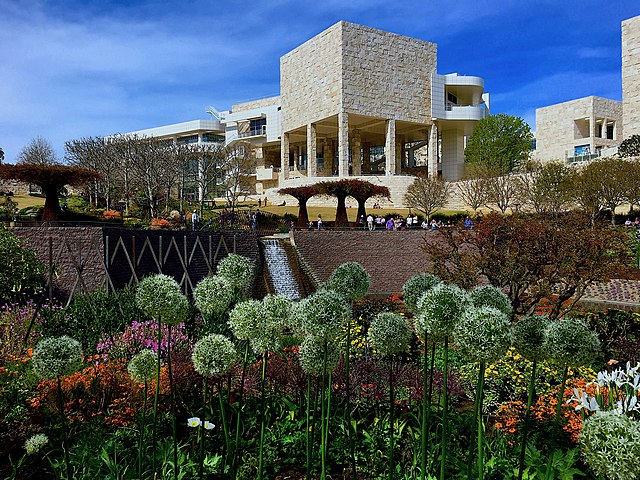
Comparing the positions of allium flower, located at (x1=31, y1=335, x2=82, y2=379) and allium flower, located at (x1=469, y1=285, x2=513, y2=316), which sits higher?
allium flower, located at (x1=469, y1=285, x2=513, y2=316)

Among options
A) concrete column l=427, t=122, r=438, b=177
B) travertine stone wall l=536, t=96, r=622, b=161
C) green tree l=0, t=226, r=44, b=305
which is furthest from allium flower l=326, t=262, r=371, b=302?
travertine stone wall l=536, t=96, r=622, b=161

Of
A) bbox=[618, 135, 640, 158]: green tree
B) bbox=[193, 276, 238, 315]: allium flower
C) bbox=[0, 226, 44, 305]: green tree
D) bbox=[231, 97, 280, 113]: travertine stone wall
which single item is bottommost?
bbox=[0, 226, 44, 305]: green tree

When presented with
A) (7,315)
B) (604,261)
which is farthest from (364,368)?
(7,315)

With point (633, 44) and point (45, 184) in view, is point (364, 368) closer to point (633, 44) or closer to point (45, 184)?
point (45, 184)

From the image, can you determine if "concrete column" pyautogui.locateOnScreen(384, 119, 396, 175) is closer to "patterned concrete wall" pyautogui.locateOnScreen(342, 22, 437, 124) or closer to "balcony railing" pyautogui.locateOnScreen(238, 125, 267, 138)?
"patterned concrete wall" pyautogui.locateOnScreen(342, 22, 437, 124)

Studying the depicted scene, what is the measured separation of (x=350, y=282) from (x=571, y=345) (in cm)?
161

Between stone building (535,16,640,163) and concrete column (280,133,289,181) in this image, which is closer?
concrete column (280,133,289,181)

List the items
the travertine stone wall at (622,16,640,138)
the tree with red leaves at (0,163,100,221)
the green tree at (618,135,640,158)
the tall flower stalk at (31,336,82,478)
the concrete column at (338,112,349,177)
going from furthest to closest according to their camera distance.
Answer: the concrete column at (338,112,349,177), the travertine stone wall at (622,16,640,138), the green tree at (618,135,640,158), the tree with red leaves at (0,163,100,221), the tall flower stalk at (31,336,82,478)

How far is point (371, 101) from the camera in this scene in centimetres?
4581

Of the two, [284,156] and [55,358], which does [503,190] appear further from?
[55,358]

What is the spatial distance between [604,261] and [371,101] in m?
38.1

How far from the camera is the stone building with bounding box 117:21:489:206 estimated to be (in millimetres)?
44969

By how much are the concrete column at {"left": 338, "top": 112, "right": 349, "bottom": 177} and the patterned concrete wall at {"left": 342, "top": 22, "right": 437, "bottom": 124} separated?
97 cm

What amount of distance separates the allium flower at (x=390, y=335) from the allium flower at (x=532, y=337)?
71 centimetres
